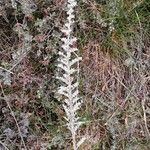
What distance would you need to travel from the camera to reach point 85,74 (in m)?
2.53

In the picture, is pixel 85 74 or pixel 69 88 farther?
pixel 85 74

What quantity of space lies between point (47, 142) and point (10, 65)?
510mm

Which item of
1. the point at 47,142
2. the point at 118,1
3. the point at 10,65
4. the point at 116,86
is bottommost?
the point at 47,142

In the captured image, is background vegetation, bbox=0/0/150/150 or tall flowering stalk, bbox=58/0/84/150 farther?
background vegetation, bbox=0/0/150/150

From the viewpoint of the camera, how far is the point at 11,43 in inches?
98.9

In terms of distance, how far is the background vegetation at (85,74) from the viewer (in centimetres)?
245

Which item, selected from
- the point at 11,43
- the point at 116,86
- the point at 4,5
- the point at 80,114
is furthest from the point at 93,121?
the point at 4,5

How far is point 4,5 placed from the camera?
2457 millimetres

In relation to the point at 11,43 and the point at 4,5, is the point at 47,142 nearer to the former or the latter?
the point at 11,43

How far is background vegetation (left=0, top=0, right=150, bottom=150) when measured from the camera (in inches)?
96.4

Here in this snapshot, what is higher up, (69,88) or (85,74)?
(69,88)

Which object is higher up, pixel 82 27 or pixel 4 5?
pixel 4 5

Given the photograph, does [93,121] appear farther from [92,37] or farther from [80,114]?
[92,37]

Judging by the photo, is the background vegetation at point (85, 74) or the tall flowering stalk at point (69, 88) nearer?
the tall flowering stalk at point (69, 88)
